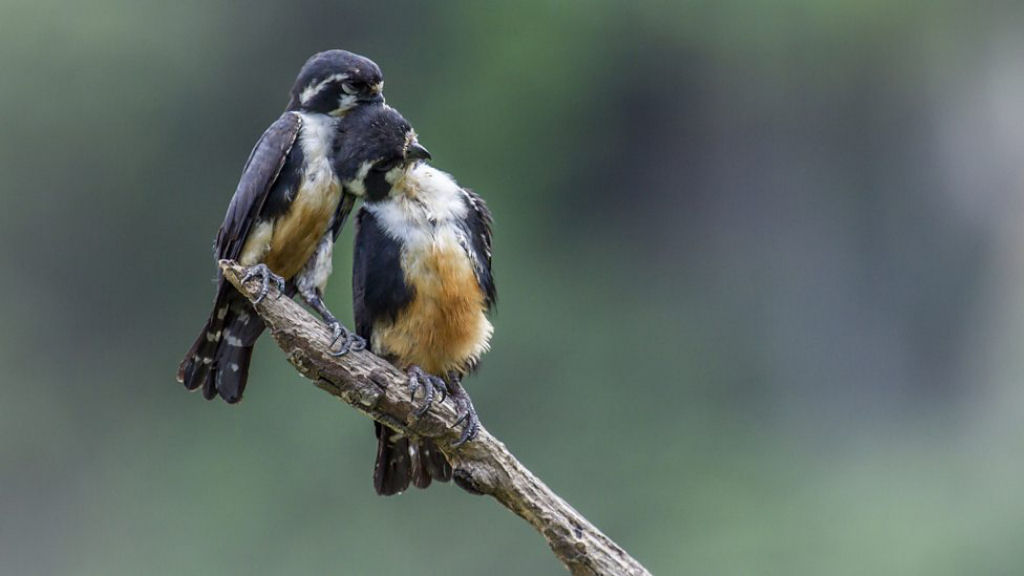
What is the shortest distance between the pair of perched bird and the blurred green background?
7.42 m

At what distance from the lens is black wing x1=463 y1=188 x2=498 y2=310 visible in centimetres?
472

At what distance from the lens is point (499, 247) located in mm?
13727

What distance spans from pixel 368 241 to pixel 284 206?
0.99 feet

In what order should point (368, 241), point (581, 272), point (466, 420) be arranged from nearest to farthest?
point (466, 420)
point (368, 241)
point (581, 272)

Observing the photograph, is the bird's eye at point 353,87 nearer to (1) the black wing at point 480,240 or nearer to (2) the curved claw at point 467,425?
(1) the black wing at point 480,240

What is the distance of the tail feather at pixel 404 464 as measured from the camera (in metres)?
4.85

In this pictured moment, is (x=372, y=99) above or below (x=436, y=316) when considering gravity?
above

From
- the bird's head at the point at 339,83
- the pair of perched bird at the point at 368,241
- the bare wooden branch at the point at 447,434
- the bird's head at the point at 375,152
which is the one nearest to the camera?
the bare wooden branch at the point at 447,434

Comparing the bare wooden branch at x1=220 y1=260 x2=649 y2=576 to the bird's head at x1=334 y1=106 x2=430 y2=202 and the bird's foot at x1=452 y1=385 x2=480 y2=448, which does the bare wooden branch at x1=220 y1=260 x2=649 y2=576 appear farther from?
the bird's head at x1=334 y1=106 x2=430 y2=202

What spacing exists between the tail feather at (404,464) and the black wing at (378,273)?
41cm

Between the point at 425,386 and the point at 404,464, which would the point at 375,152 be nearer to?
the point at 425,386

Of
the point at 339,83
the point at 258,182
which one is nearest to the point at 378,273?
the point at 258,182

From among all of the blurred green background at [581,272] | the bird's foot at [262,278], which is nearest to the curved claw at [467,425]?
the bird's foot at [262,278]

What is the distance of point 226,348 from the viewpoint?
15.8 feet
